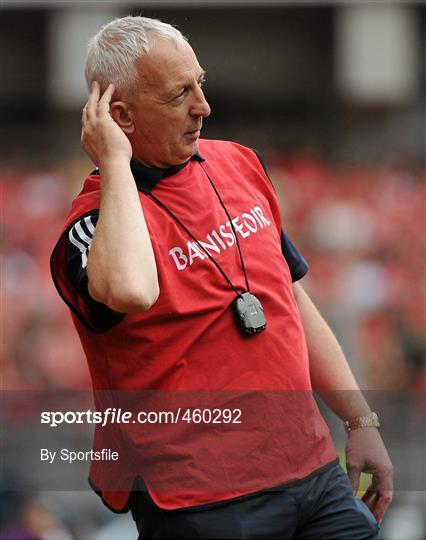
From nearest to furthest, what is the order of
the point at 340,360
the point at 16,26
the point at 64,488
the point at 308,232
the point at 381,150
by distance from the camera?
the point at 340,360 → the point at 64,488 → the point at 308,232 → the point at 381,150 → the point at 16,26

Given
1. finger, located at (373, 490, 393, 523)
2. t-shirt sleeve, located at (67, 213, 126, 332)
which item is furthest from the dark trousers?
t-shirt sleeve, located at (67, 213, 126, 332)

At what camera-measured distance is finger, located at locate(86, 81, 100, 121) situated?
92.0 inches

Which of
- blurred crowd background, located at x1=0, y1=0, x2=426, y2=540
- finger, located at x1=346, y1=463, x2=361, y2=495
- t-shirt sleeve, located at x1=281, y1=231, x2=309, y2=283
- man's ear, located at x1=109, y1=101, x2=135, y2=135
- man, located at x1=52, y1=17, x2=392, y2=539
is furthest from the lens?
blurred crowd background, located at x1=0, y1=0, x2=426, y2=540

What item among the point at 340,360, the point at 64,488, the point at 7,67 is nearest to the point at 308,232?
the point at 64,488

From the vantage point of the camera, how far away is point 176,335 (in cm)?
226

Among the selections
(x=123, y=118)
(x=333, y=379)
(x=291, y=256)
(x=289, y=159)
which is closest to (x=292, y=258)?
(x=291, y=256)

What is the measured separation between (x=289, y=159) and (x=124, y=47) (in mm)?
12059

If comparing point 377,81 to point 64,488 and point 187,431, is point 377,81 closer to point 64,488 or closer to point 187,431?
point 64,488

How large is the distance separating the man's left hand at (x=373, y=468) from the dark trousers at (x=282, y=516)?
4.2 inches

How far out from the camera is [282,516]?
7.48 ft

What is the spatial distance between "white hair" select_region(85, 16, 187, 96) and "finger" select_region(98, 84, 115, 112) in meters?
0.01

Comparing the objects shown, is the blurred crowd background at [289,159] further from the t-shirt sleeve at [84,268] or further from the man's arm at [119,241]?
the man's arm at [119,241]

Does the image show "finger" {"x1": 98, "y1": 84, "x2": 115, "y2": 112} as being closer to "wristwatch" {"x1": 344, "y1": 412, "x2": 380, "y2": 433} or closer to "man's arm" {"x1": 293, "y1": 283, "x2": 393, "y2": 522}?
"man's arm" {"x1": 293, "y1": 283, "x2": 393, "y2": 522}

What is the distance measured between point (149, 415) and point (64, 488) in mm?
3219
